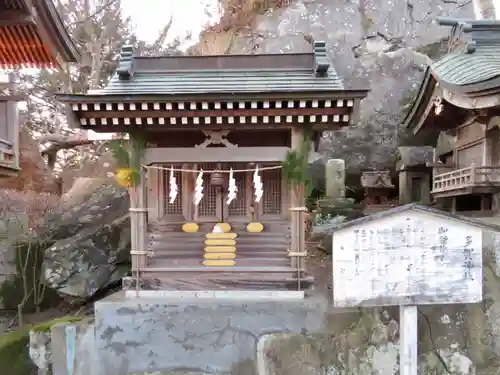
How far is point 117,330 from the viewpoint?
7.39 m

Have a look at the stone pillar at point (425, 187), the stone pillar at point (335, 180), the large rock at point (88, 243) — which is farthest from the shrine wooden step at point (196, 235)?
the stone pillar at point (425, 187)

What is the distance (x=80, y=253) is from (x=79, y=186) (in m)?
4.52

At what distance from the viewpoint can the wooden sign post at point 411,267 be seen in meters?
5.89

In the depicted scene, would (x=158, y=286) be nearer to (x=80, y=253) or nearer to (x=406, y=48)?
(x=80, y=253)

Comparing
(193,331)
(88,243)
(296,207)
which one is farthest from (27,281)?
(296,207)

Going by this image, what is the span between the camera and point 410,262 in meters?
5.91

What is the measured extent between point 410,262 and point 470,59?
5.87 m

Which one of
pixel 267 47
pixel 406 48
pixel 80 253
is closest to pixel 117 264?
pixel 80 253

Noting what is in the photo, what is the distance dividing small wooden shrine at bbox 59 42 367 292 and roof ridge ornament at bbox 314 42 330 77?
3 cm

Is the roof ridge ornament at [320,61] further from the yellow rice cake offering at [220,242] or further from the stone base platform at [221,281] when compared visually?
the stone base platform at [221,281]

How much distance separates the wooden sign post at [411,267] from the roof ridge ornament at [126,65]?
5135 mm

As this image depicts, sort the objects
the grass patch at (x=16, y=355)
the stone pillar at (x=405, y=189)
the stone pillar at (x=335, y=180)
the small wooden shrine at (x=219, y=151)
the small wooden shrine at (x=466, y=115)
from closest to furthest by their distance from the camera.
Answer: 1. the small wooden shrine at (x=219, y=151)
2. the small wooden shrine at (x=466, y=115)
3. the grass patch at (x=16, y=355)
4. the stone pillar at (x=405, y=189)
5. the stone pillar at (x=335, y=180)

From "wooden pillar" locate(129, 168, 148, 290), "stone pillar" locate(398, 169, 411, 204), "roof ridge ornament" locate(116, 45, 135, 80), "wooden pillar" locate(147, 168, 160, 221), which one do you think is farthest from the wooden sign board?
"stone pillar" locate(398, 169, 411, 204)

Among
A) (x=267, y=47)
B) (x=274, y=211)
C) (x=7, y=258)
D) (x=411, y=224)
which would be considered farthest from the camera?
(x=267, y=47)
